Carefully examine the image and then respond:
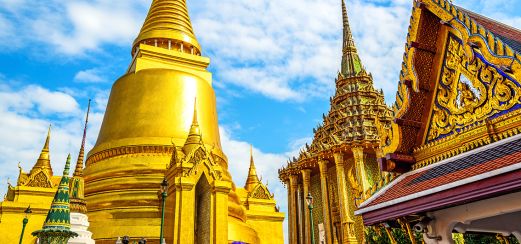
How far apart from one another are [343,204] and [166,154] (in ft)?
29.2

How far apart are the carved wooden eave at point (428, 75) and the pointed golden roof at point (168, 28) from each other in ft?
68.6

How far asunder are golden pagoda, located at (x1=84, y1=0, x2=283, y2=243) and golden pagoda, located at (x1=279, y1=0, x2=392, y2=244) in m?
2.99

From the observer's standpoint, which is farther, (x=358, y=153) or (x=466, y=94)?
(x=358, y=153)

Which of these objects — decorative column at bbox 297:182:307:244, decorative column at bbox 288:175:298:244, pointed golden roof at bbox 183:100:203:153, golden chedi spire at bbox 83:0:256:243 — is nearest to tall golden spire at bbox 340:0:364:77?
decorative column at bbox 288:175:298:244

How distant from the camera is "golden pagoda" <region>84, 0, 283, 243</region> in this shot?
15.8 metres

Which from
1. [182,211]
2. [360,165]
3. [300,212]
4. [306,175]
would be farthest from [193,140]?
[300,212]

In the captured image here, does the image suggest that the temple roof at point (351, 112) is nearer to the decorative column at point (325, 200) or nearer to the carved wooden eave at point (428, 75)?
the decorative column at point (325, 200)

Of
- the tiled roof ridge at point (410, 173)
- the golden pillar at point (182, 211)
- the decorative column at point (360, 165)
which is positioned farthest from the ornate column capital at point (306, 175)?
the tiled roof ridge at point (410, 173)

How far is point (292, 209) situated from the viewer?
25.3 meters

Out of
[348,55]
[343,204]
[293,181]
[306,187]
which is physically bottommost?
[343,204]

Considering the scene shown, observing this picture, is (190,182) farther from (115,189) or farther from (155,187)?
(115,189)

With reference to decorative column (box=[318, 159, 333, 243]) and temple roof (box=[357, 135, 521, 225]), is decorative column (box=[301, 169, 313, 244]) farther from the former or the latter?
temple roof (box=[357, 135, 521, 225])

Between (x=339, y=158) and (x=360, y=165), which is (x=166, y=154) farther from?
(x=360, y=165)

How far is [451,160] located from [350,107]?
21539 mm
